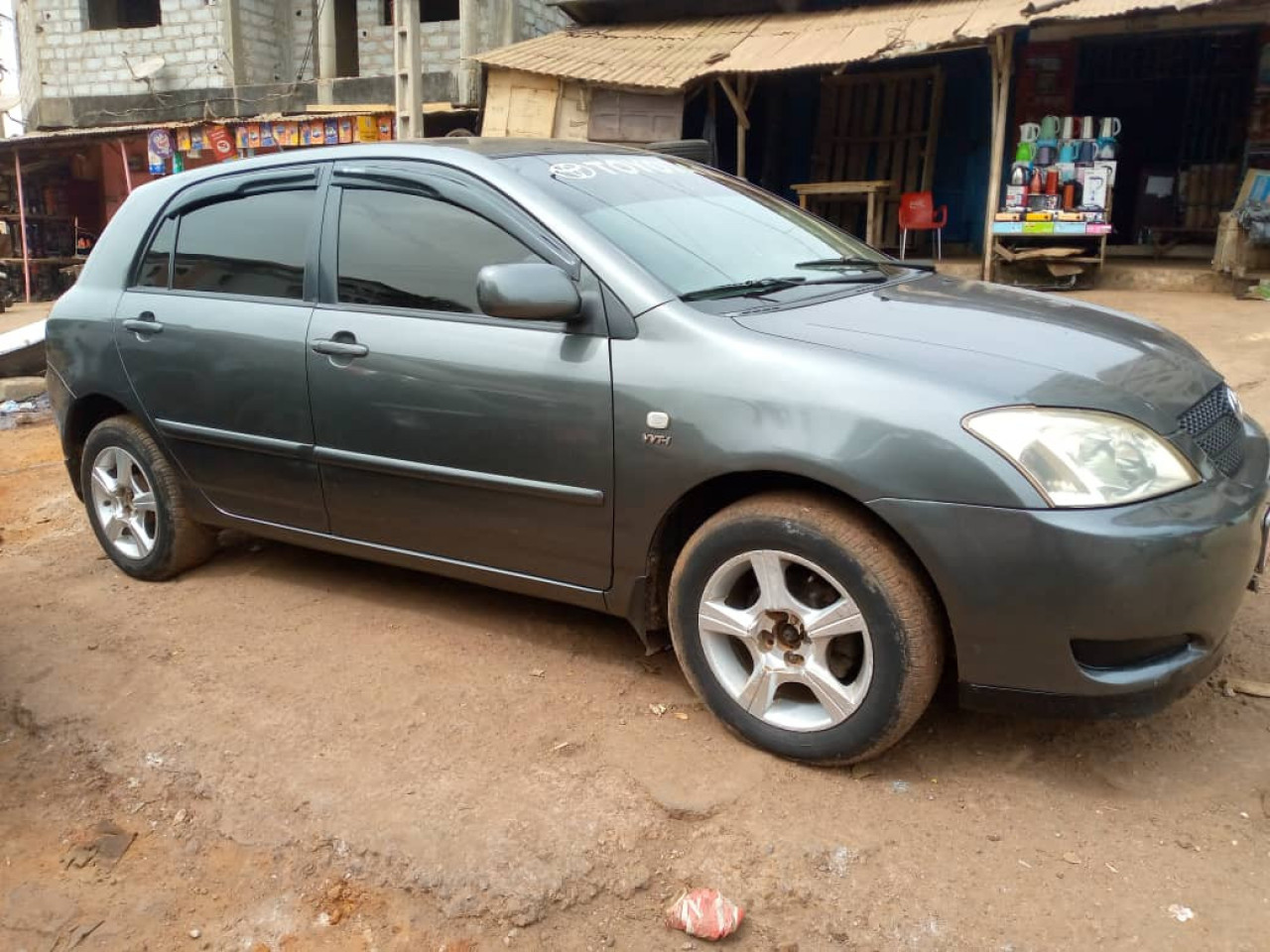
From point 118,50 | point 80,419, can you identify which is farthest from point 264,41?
point 80,419

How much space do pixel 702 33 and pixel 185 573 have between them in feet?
32.1

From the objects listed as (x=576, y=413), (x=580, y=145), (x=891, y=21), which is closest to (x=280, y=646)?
(x=576, y=413)

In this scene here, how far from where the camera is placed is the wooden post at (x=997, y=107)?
938 cm

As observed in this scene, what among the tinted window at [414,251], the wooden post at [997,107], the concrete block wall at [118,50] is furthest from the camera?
the concrete block wall at [118,50]

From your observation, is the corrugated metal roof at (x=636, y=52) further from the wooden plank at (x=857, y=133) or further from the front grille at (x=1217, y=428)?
the front grille at (x=1217, y=428)

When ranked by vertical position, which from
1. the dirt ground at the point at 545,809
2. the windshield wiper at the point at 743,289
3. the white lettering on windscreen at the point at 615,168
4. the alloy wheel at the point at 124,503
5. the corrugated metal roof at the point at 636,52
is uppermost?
the corrugated metal roof at the point at 636,52

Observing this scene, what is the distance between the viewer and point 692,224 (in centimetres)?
319

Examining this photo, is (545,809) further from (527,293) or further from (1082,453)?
(1082,453)

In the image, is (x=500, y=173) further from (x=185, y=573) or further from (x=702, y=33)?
(x=702, y=33)

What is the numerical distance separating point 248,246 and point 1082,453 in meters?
2.90

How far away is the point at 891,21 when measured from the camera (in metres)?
10.5

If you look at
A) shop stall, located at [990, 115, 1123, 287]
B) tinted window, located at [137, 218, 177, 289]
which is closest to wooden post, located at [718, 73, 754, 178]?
shop stall, located at [990, 115, 1123, 287]

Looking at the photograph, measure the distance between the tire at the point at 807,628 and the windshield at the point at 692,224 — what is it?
75 centimetres

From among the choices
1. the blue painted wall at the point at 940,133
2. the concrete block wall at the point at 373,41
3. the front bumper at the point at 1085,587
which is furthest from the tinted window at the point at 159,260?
the concrete block wall at the point at 373,41
